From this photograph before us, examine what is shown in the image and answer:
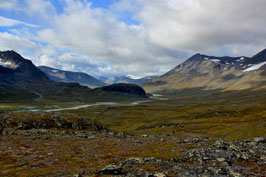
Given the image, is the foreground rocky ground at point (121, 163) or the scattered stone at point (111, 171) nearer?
the scattered stone at point (111, 171)

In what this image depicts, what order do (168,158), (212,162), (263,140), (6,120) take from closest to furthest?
(212,162), (168,158), (263,140), (6,120)

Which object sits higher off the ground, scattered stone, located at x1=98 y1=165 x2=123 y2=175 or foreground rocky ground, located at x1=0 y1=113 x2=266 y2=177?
scattered stone, located at x1=98 y1=165 x2=123 y2=175

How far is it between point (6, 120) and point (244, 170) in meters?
72.7

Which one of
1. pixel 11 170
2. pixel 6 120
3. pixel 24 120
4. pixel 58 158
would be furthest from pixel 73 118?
pixel 11 170

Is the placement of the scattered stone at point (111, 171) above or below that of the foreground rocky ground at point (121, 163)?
above

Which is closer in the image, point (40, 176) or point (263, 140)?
point (40, 176)

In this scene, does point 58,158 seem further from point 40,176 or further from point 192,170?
point 192,170

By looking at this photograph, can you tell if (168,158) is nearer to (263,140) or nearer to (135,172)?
(135,172)

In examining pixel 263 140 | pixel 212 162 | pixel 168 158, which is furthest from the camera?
pixel 263 140

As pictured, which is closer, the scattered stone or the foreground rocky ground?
the scattered stone

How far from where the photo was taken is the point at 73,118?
8181 centimetres

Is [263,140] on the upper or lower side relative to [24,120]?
lower

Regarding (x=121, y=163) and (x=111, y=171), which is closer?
(x=111, y=171)

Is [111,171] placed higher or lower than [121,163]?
higher
